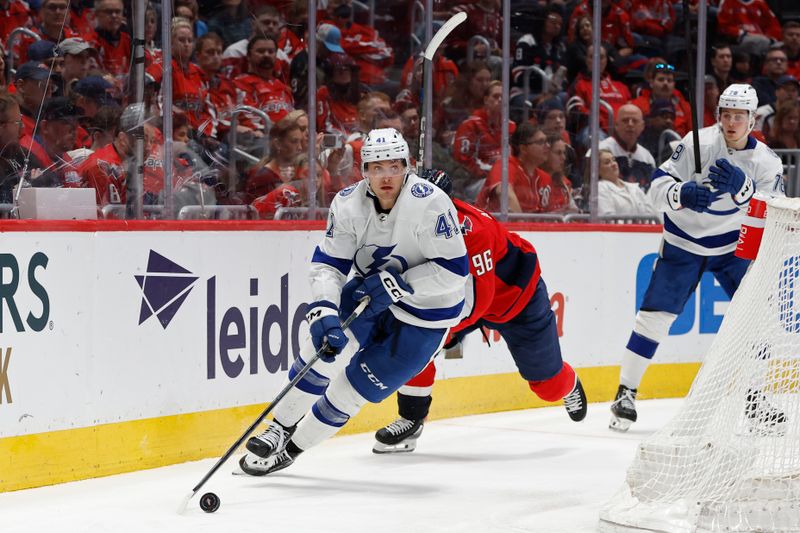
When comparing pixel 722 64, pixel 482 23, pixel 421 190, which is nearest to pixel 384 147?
pixel 421 190

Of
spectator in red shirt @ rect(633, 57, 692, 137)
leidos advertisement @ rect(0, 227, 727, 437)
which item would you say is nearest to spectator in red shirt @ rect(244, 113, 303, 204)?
leidos advertisement @ rect(0, 227, 727, 437)

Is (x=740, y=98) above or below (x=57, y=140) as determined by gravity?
above

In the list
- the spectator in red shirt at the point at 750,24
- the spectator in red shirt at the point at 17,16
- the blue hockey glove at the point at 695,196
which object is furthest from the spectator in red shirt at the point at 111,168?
the spectator in red shirt at the point at 750,24

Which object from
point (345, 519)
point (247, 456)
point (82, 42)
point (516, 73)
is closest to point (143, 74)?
point (82, 42)

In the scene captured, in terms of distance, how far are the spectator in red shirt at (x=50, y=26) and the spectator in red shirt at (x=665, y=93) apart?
339 centimetres

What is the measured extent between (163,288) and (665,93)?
3615 millimetres

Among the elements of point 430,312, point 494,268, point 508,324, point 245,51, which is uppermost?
point 245,51

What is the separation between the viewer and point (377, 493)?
354 centimetres

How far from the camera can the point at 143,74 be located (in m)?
4.13

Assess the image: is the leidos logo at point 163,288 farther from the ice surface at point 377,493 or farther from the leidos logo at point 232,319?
the ice surface at point 377,493

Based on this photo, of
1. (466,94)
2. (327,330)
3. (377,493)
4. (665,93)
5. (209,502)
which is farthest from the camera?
(665,93)

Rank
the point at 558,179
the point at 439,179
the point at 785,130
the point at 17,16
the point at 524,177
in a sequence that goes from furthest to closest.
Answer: the point at 785,130, the point at 558,179, the point at 524,177, the point at 17,16, the point at 439,179

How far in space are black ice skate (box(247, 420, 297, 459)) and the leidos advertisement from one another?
0.44m

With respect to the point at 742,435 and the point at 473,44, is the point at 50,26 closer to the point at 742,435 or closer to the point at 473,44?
the point at 473,44
